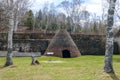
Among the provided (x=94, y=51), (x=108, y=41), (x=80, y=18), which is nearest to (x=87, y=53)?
(x=94, y=51)

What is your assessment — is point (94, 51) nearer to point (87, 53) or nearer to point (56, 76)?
point (87, 53)

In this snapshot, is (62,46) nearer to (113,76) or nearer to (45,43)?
(45,43)

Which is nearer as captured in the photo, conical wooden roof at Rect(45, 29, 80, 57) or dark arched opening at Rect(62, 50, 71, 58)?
conical wooden roof at Rect(45, 29, 80, 57)

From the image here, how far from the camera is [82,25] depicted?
63250 mm

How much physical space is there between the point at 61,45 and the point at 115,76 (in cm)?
1913

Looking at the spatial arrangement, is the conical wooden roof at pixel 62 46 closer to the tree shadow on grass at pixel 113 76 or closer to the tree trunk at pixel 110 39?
the tree trunk at pixel 110 39

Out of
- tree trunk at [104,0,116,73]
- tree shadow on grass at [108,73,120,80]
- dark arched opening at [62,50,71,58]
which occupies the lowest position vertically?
dark arched opening at [62,50,71,58]

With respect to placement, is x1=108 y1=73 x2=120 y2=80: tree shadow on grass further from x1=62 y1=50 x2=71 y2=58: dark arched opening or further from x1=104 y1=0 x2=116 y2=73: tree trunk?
x1=62 y1=50 x2=71 y2=58: dark arched opening

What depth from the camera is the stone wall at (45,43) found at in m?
36.3

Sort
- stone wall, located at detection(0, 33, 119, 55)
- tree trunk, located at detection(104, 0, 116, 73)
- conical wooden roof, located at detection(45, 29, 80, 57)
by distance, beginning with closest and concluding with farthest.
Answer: tree trunk, located at detection(104, 0, 116, 73) → conical wooden roof, located at detection(45, 29, 80, 57) → stone wall, located at detection(0, 33, 119, 55)

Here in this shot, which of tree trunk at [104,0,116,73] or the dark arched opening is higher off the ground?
tree trunk at [104,0,116,73]

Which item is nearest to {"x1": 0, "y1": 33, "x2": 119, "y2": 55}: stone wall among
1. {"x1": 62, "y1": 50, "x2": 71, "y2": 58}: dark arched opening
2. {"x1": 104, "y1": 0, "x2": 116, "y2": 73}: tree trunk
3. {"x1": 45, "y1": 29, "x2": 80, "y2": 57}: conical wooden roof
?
{"x1": 62, "y1": 50, "x2": 71, "y2": 58}: dark arched opening

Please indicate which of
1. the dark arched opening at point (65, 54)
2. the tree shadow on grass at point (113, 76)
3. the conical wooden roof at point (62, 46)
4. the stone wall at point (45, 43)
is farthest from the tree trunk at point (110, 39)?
the stone wall at point (45, 43)

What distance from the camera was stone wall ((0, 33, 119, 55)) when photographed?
36.3m
